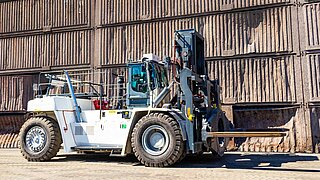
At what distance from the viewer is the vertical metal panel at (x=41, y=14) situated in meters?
17.1

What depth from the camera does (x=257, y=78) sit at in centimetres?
1378

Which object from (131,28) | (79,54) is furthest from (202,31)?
(79,54)

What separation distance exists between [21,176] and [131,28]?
9.86 meters

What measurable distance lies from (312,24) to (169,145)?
8.43 metres

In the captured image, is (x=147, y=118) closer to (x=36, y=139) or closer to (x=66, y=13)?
(x=36, y=139)

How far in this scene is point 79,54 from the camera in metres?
16.7

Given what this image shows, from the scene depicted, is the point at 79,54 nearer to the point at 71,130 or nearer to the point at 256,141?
the point at 71,130

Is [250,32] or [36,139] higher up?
[250,32]

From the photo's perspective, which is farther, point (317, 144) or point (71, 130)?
point (317, 144)

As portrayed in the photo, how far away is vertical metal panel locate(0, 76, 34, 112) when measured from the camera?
1709 cm

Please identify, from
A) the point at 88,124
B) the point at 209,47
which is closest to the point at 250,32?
the point at 209,47

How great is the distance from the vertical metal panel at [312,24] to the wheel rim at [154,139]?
7.73 m

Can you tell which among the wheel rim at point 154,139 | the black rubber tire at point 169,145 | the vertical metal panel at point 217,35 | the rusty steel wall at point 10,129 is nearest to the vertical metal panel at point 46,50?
the vertical metal panel at point 217,35

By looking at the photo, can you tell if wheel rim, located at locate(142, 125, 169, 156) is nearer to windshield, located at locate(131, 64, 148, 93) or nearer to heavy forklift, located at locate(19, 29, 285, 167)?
heavy forklift, located at locate(19, 29, 285, 167)
